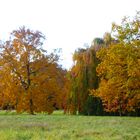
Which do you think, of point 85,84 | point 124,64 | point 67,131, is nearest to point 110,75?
point 124,64

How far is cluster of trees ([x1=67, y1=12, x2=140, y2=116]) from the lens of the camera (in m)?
33.3

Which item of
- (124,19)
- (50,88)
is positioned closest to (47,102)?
(50,88)

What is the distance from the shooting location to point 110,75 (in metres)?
35.0

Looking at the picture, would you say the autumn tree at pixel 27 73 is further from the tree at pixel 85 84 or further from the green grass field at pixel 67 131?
the green grass field at pixel 67 131

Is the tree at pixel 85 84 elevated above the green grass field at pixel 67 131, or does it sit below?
above

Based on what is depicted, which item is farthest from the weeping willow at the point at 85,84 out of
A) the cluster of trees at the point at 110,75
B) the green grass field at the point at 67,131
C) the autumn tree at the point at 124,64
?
the green grass field at the point at 67,131

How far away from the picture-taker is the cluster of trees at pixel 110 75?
33.3 metres

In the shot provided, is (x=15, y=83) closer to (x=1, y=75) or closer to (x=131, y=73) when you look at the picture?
(x=1, y=75)

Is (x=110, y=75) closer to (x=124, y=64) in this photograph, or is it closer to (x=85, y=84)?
(x=124, y=64)

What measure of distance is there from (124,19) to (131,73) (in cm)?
472

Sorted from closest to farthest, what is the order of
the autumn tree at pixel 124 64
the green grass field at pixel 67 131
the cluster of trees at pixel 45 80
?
the green grass field at pixel 67 131, the autumn tree at pixel 124 64, the cluster of trees at pixel 45 80

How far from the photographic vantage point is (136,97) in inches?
1403

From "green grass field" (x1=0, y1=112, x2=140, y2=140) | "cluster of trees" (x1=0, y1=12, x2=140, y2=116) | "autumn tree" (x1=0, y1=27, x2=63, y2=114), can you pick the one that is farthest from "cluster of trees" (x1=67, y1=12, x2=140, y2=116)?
"green grass field" (x1=0, y1=112, x2=140, y2=140)

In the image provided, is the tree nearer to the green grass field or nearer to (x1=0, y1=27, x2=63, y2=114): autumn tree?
(x1=0, y1=27, x2=63, y2=114): autumn tree
